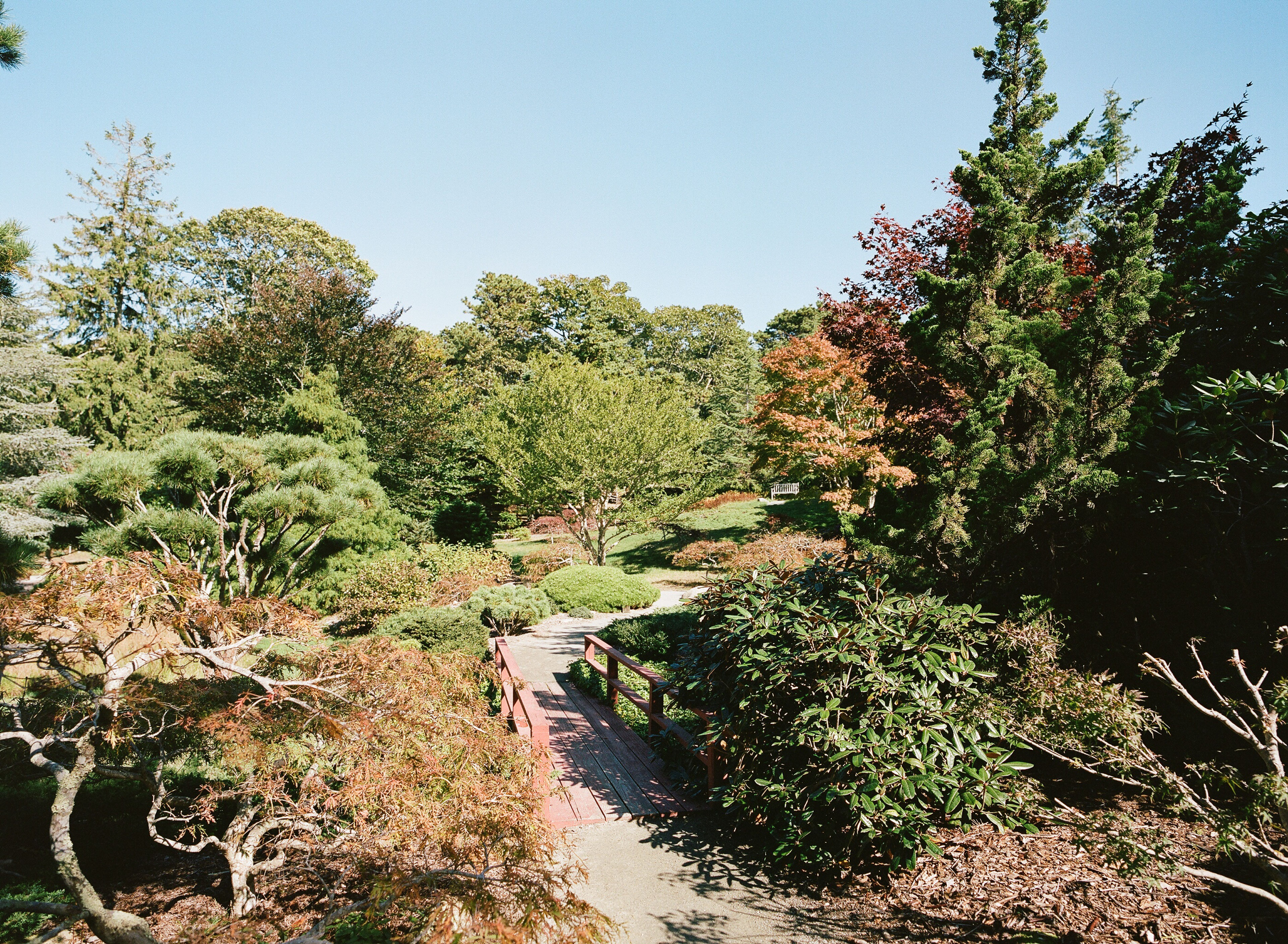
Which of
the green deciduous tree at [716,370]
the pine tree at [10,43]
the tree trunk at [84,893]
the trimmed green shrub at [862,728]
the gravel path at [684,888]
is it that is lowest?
the gravel path at [684,888]

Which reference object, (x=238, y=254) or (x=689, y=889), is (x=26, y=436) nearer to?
(x=689, y=889)

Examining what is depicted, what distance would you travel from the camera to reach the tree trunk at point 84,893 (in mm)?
2627

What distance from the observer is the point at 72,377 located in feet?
66.7

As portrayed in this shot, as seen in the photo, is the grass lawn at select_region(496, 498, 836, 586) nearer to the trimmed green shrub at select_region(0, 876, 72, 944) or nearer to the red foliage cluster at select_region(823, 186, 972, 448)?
the red foliage cluster at select_region(823, 186, 972, 448)

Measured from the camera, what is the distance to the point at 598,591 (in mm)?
16438

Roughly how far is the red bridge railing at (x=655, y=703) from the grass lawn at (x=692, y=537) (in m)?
12.1

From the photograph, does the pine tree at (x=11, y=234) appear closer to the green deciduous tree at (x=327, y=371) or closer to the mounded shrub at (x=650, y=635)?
the green deciduous tree at (x=327, y=371)

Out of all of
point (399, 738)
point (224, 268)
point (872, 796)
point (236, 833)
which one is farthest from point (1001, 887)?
point (224, 268)

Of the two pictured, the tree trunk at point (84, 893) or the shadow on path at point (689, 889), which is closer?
the tree trunk at point (84, 893)

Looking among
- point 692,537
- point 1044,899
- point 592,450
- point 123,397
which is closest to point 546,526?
point 692,537

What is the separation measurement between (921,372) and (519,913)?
679 cm

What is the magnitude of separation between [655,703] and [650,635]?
5.03 m

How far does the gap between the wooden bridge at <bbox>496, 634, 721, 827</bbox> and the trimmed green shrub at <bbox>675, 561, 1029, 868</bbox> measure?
97 cm

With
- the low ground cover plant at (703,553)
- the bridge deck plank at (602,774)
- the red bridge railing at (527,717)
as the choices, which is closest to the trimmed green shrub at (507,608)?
the low ground cover plant at (703,553)
